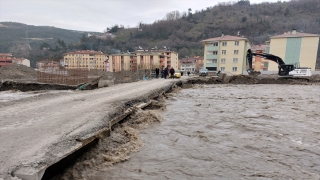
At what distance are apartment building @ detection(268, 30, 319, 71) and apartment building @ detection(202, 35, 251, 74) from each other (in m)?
6.06


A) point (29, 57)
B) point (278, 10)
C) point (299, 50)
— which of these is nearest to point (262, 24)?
point (278, 10)

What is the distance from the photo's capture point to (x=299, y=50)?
143 feet

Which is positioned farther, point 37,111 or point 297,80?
point 297,80

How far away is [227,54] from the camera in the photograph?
49.2m

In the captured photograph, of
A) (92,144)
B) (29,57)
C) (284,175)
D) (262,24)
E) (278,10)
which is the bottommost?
(284,175)

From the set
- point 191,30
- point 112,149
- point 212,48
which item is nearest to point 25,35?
point 191,30

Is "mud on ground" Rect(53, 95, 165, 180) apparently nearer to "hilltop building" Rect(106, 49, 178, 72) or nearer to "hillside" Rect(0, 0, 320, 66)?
"hilltop building" Rect(106, 49, 178, 72)

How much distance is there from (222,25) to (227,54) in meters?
65.4

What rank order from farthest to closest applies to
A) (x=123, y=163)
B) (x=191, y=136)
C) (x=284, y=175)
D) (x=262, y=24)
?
(x=262, y=24) < (x=191, y=136) < (x=123, y=163) < (x=284, y=175)

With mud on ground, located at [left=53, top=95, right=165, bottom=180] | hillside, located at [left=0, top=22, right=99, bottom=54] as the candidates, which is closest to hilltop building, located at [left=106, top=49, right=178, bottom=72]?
hillside, located at [left=0, top=22, right=99, bottom=54]

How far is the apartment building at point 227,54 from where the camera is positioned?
4769 cm

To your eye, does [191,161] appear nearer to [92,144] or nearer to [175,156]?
[175,156]

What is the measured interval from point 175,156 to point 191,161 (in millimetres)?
384

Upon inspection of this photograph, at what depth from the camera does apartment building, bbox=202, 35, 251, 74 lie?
47.7 metres
